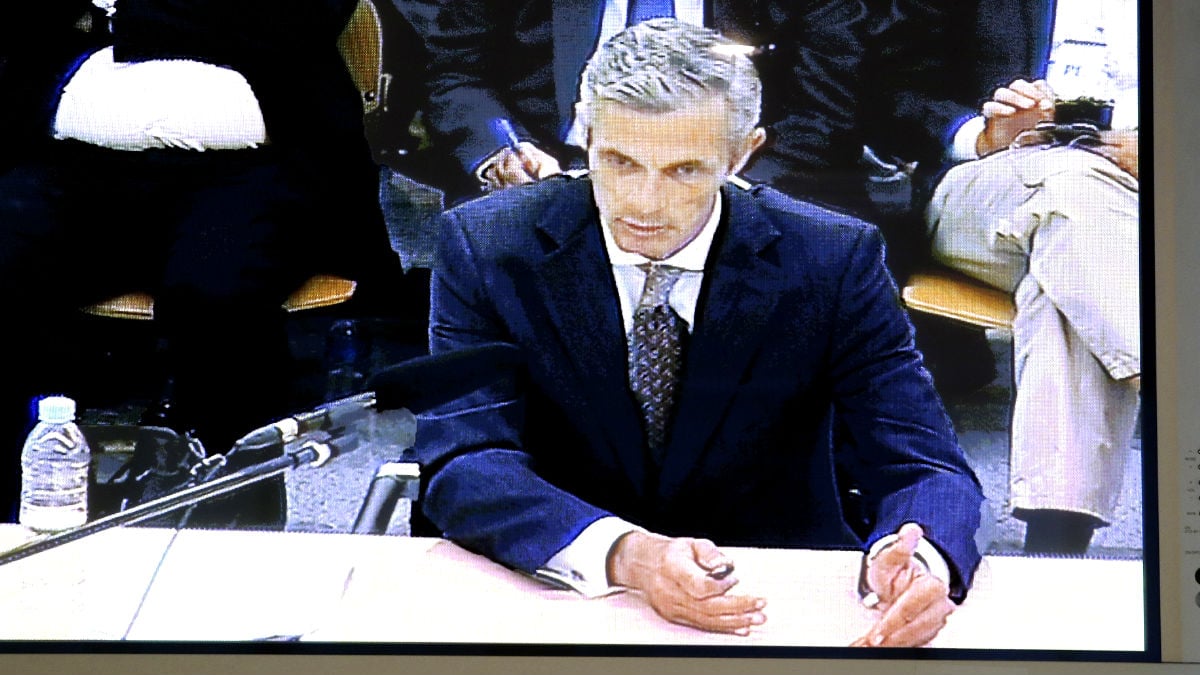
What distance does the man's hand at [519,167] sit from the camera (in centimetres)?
299

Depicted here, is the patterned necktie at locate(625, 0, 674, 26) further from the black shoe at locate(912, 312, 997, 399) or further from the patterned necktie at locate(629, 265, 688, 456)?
the black shoe at locate(912, 312, 997, 399)

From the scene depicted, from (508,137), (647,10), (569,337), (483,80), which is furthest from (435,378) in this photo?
(647,10)

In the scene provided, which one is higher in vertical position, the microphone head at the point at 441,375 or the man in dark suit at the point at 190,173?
the man in dark suit at the point at 190,173

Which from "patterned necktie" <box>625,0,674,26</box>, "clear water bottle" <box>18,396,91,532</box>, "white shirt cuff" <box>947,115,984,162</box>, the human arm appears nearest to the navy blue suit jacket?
the human arm

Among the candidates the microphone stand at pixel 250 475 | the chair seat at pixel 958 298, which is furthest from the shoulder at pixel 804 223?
the microphone stand at pixel 250 475

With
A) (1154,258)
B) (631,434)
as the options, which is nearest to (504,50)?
(631,434)

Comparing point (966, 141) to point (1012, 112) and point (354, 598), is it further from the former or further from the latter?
point (354, 598)

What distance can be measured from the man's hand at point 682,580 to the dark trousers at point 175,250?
2.66 feet

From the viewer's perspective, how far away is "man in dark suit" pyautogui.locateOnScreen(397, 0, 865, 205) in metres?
2.99

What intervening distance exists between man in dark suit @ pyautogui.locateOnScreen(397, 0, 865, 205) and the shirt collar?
0.46 feet

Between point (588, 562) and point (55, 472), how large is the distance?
1151 millimetres

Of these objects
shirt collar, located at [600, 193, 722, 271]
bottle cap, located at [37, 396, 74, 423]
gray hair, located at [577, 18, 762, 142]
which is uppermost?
gray hair, located at [577, 18, 762, 142]

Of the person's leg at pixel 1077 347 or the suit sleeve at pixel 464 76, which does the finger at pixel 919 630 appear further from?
the suit sleeve at pixel 464 76

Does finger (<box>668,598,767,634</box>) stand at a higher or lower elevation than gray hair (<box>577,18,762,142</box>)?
lower
